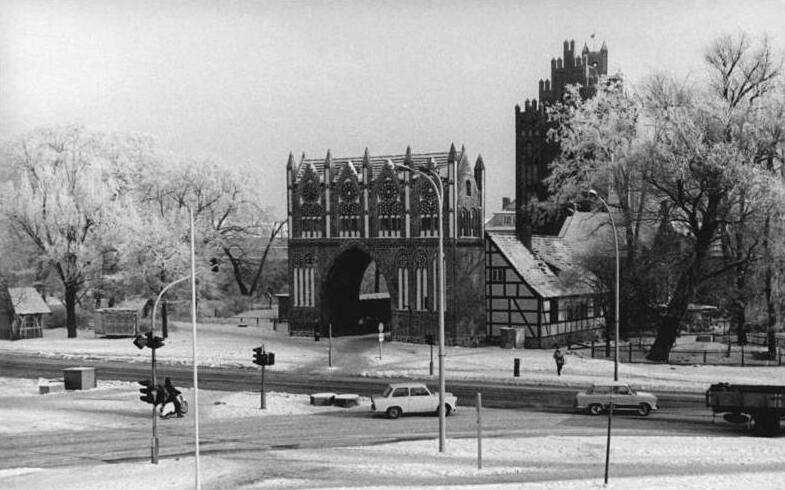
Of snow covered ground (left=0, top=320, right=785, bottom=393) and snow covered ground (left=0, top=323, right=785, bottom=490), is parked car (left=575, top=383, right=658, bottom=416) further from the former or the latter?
snow covered ground (left=0, top=320, right=785, bottom=393)

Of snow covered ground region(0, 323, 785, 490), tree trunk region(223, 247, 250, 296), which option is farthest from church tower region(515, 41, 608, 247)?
snow covered ground region(0, 323, 785, 490)

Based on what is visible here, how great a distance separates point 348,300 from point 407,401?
95.2ft

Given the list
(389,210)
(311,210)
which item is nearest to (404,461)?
(389,210)

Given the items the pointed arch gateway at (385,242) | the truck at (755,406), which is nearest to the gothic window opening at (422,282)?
the pointed arch gateway at (385,242)

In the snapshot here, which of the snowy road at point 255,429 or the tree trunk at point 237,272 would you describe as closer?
the snowy road at point 255,429

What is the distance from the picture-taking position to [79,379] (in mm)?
39656

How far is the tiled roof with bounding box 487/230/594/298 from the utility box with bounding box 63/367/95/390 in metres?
25.3

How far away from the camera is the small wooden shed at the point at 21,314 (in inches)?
2344

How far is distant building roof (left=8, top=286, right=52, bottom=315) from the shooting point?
198 feet

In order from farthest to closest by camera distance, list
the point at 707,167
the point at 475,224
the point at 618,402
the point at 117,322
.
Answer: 1. the point at 117,322
2. the point at 475,224
3. the point at 707,167
4. the point at 618,402

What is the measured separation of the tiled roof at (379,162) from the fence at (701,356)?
14335 mm

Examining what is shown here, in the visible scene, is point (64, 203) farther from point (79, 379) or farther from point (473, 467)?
point (473, 467)

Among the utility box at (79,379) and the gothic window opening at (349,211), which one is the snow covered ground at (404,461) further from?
the gothic window opening at (349,211)

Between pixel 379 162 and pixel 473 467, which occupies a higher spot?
pixel 379 162
